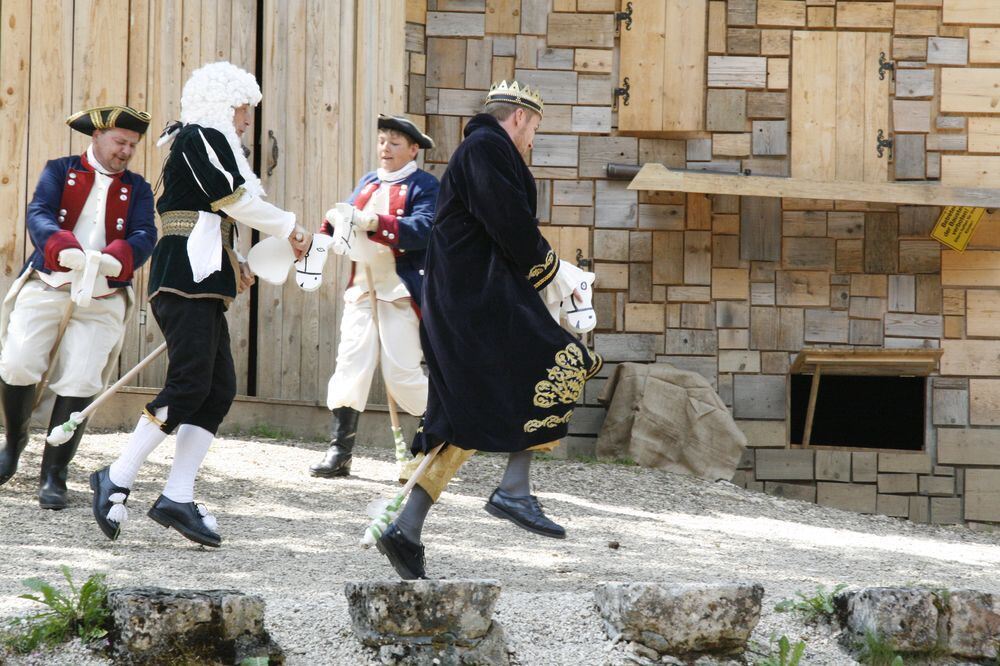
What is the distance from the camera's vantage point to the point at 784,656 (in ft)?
11.7

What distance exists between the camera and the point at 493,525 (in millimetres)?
5812

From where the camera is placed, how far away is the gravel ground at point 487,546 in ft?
12.1

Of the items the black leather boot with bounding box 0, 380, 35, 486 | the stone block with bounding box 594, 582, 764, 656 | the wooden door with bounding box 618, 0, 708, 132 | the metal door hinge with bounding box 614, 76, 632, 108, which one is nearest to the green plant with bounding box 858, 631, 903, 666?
the stone block with bounding box 594, 582, 764, 656

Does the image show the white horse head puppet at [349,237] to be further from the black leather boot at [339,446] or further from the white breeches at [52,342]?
the white breeches at [52,342]

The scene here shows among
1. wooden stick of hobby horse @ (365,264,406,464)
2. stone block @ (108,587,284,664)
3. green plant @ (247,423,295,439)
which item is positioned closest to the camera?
stone block @ (108,587,284,664)

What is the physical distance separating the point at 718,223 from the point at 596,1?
1778mm

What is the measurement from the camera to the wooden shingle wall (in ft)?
29.4

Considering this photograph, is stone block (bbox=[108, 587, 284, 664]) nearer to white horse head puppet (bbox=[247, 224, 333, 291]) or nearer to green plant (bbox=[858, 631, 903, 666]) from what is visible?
green plant (bbox=[858, 631, 903, 666])

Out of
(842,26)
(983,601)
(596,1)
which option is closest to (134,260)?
(983,601)

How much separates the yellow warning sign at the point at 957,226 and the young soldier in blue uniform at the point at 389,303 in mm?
4238

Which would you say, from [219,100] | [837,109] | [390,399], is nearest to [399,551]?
[219,100]

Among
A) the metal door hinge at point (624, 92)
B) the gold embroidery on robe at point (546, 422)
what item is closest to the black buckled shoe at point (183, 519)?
the gold embroidery on robe at point (546, 422)

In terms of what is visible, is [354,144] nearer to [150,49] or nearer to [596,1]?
[150,49]

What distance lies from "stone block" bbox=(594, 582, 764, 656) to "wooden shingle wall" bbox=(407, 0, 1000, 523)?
530 centimetres
